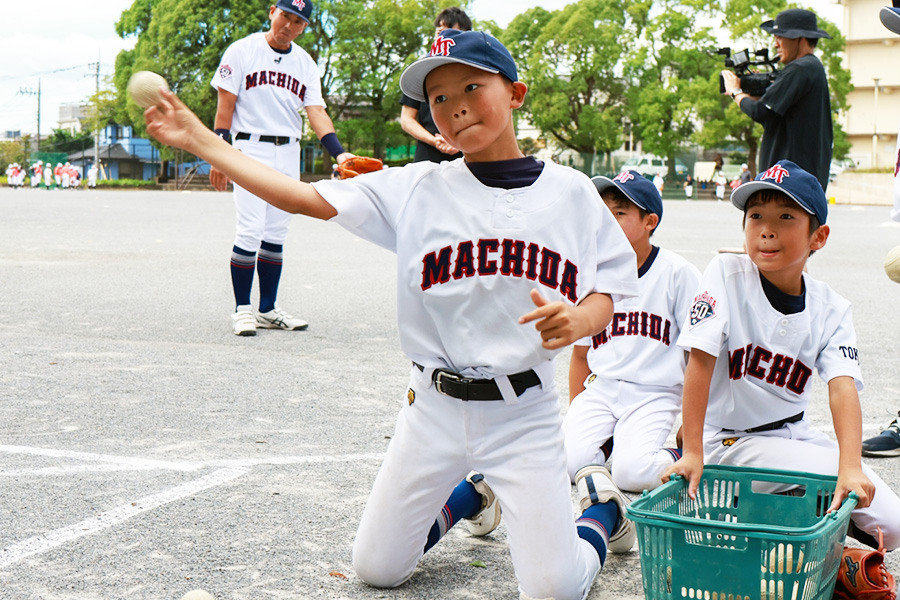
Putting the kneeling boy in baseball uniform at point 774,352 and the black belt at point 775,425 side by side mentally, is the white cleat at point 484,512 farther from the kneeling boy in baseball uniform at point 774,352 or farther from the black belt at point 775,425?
the black belt at point 775,425

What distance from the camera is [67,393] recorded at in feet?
16.4

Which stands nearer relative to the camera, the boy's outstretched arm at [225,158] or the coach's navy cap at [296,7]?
the boy's outstretched arm at [225,158]

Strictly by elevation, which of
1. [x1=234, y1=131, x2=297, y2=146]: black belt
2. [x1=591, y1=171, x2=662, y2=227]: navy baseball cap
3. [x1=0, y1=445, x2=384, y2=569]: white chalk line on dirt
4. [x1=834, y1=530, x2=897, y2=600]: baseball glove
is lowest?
[x1=0, y1=445, x2=384, y2=569]: white chalk line on dirt

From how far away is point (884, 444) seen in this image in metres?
4.20

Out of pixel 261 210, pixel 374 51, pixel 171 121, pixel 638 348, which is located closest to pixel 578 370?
pixel 638 348

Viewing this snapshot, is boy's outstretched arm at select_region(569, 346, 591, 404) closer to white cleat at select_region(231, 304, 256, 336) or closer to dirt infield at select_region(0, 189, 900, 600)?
dirt infield at select_region(0, 189, 900, 600)

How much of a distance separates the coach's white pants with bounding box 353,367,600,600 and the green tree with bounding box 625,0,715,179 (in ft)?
165

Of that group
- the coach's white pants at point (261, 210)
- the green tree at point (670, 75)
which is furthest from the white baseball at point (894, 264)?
the green tree at point (670, 75)

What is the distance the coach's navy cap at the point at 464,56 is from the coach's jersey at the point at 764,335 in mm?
1008

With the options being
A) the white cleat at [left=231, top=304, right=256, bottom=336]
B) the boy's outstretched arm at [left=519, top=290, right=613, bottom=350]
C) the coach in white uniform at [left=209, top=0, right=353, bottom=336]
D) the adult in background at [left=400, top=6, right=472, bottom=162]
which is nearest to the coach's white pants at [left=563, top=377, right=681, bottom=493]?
the boy's outstretched arm at [left=519, top=290, right=613, bottom=350]

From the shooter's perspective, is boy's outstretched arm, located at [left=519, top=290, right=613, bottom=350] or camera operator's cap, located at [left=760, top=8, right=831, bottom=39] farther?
camera operator's cap, located at [left=760, top=8, right=831, bottom=39]

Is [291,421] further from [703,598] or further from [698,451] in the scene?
[703,598]

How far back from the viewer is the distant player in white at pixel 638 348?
3926 millimetres

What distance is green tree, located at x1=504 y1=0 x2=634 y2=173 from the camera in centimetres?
5534
